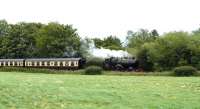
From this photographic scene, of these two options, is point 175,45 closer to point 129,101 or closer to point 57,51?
point 57,51

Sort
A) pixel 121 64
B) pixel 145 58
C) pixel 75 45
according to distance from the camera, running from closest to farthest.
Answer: pixel 145 58 < pixel 121 64 < pixel 75 45

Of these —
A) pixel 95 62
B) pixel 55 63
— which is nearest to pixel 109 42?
pixel 55 63

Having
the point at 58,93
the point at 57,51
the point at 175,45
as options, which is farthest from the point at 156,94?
the point at 57,51

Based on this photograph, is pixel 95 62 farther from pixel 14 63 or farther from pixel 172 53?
pixel 14 63

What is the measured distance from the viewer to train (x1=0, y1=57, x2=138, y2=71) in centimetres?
6988

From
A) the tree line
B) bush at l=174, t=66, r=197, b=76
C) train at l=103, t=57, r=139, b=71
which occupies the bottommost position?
bush at l=174, t=66, r=197, b=76

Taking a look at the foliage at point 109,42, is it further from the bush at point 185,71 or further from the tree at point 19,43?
the bush at point 185,71

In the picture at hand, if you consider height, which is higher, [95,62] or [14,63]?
[14,63]

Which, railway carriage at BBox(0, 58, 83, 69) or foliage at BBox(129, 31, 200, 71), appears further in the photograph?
railway carriage at BBox(0, 58, 83, 69)

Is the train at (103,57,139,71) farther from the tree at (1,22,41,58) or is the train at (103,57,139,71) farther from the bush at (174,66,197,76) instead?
the tree at (1,22,41,58)

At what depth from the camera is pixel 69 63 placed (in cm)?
7412

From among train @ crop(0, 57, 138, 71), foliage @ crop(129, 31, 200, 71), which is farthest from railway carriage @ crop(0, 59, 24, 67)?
foliage @ crop(129, 31, 200, 71)

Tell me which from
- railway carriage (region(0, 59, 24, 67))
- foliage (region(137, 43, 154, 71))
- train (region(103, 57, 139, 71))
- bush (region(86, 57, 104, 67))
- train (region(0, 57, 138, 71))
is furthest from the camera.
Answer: railway carriage (region(0, 59, 24, 67))

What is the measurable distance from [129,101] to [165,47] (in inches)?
1970
